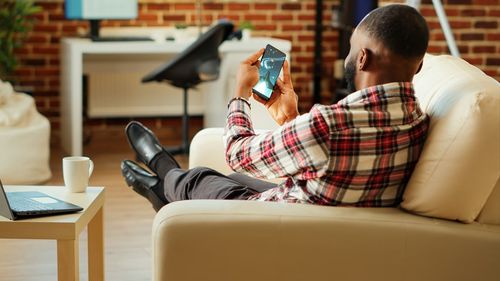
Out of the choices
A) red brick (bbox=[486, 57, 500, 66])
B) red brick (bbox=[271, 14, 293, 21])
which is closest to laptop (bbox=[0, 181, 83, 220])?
red brick (bbox=[271, 14, 293, 21])

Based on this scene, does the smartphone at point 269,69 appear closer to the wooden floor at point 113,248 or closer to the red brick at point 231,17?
the wooden floor at point 113,248

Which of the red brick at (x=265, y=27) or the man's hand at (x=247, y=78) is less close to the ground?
the man's hand at (x=247, y=78)

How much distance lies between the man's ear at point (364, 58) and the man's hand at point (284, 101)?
16.3 inches

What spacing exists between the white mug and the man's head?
789mm

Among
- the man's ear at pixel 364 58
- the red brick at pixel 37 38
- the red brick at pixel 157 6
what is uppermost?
the man's ear at pixel 364 58

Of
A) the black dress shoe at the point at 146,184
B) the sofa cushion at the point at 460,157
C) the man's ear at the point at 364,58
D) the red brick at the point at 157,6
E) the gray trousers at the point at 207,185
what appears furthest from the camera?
the red brick at the point at 157,6

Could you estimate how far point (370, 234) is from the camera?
1.82 m

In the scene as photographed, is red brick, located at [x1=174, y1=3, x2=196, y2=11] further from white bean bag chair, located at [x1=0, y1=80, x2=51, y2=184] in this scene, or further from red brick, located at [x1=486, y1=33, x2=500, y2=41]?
red brick, located at [x1=486, y1=33, x2=500, y2=41]

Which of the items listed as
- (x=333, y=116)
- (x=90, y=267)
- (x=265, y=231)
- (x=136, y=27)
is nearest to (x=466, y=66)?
(x=333, y=116)

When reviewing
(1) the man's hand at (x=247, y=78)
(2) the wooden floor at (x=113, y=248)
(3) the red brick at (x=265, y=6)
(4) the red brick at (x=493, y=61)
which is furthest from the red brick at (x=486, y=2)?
(1) the man's hand at (x=247, y=78)

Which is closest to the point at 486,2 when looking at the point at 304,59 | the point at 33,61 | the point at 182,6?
the point at 304,59

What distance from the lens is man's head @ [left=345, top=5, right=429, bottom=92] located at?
1891 millimetres

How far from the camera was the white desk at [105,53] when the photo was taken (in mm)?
4609

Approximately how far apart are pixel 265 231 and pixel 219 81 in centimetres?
329
